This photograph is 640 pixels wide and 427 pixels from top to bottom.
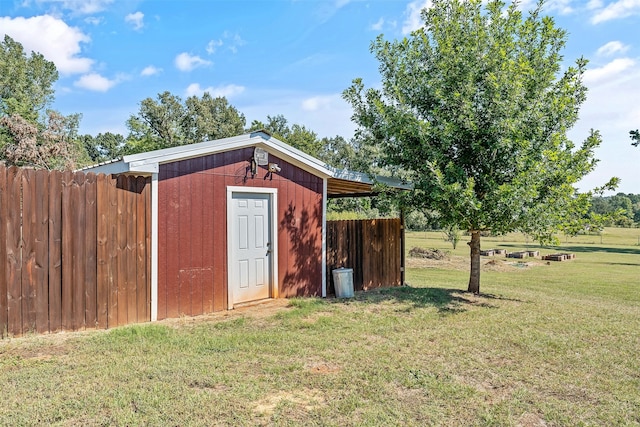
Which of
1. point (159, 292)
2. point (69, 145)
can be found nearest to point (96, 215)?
point (159, 292)

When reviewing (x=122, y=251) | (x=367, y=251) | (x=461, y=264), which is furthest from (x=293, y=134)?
(x=122, y=251)

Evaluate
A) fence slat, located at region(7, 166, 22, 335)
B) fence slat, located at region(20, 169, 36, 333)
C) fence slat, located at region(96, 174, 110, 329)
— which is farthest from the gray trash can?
fence slat, located at region(7, 166, 22, 335)

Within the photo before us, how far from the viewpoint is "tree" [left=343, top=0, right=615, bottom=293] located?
269 inches

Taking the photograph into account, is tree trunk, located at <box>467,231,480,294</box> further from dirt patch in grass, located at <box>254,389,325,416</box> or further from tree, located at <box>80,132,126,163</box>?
tree, located at <box>80,132,126,163</box>

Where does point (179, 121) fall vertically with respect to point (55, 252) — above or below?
above

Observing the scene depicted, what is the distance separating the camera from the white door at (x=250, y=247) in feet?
22.1

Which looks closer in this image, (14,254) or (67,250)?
(14,254)

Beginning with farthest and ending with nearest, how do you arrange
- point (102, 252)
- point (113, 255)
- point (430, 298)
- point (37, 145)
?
point (37, 145), point (430, 298), point (113, 255), point (102, 252)

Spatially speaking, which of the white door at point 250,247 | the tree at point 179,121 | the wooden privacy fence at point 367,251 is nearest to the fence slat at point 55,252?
the white door at point 250,247

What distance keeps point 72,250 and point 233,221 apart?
240 centimetres

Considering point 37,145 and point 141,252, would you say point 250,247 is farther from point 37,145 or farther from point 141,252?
point 37,145

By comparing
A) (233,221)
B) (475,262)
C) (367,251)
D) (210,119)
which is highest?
(210,119)

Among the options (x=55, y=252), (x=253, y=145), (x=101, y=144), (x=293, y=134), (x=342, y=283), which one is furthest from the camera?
(x=101, y=144)

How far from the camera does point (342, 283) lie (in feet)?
26.6
